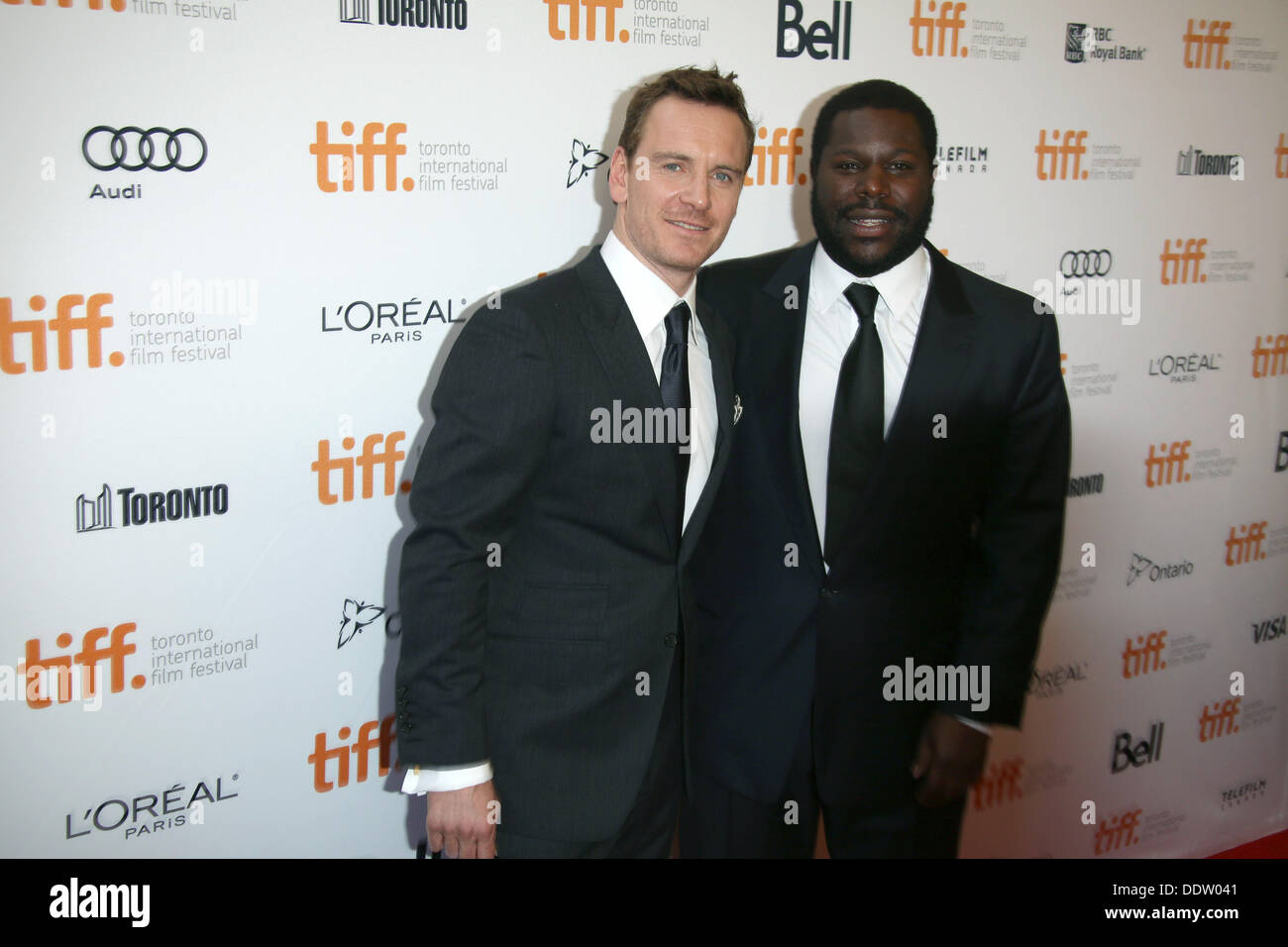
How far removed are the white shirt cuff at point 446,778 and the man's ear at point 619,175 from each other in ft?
3.51

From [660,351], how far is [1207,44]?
Result: 224cm

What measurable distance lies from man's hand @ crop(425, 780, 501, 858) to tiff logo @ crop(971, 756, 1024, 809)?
6.16 ft

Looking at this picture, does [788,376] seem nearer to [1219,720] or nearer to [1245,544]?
[1245,544]

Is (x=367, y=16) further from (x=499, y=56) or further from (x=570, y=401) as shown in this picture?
(x=570, y=401)

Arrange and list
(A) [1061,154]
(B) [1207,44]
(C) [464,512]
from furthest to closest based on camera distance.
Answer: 1. (B) [1207,44]
2. (A) [1061,154]
3. (C) [464,512]

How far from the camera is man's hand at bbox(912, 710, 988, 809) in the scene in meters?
2.29

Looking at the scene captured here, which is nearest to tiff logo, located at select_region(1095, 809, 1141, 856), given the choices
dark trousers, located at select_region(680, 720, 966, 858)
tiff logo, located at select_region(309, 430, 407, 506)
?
dark trousers, located at select_region(680, 720, 966, 858)

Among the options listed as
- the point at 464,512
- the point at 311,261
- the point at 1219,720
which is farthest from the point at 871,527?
the point at 1219,720

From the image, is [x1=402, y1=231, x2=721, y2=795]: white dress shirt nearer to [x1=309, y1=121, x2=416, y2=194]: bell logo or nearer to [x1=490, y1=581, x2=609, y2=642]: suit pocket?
[x1=490, y1=581, x2=609, y2=642]: suit pocket

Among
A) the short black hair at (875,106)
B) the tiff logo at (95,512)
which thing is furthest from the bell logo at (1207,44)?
the tiff logo at (95,512)

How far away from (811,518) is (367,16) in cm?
134

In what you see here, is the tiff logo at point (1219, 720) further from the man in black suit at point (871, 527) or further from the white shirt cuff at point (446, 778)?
the white shirt cuff at point (446, 778)

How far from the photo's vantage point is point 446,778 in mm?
1860

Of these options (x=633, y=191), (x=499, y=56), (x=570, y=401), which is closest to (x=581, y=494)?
(x=570, y=401)
